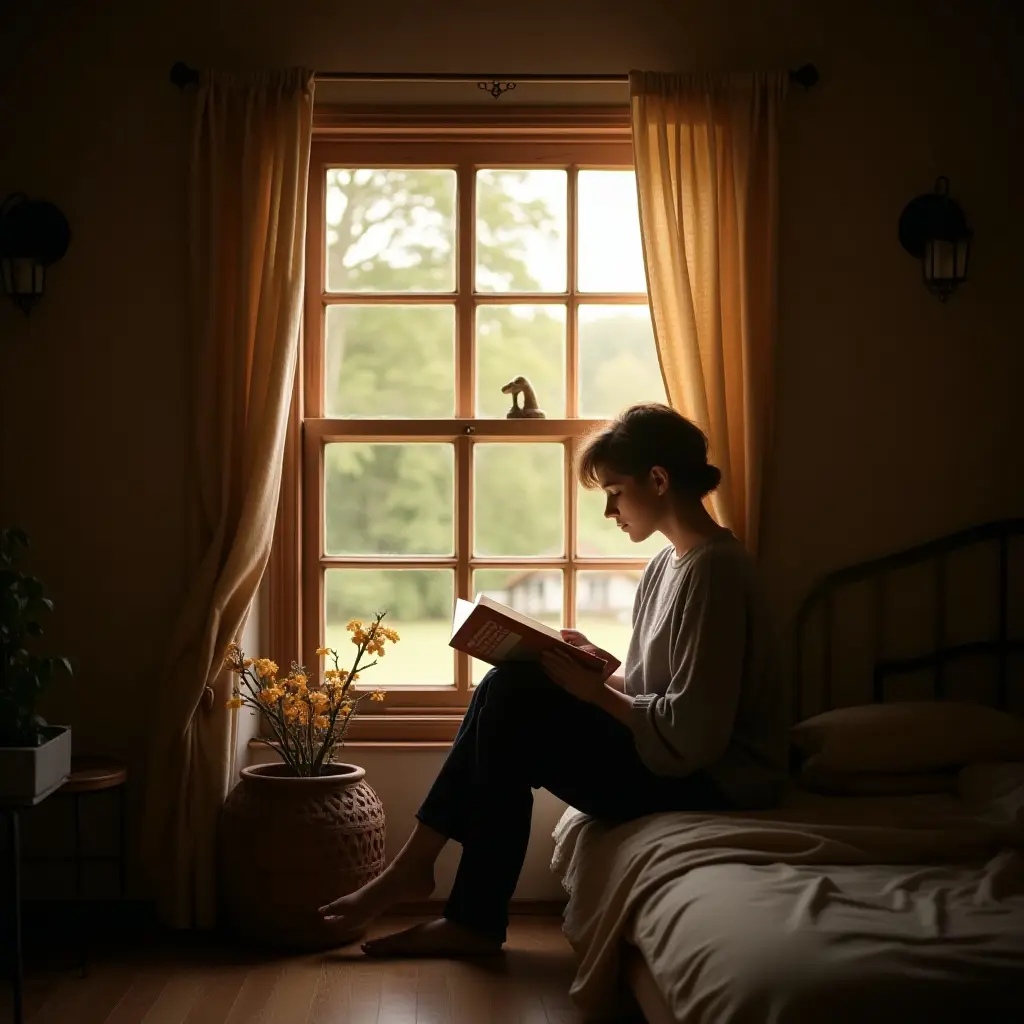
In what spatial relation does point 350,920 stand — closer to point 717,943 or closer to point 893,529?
point 717,943

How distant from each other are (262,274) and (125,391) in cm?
51

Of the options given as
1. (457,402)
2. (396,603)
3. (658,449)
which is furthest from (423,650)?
(658,449)

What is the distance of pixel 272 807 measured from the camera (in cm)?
308

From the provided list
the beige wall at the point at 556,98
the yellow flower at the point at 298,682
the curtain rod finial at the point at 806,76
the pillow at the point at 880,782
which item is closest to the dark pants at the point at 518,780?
the pillow at the point at 880,782

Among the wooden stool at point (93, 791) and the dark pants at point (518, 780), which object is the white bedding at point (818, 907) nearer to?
the dark pants at point (518, 780)

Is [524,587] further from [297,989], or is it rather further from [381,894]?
[297,989]

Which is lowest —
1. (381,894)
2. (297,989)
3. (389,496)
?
(297,989)

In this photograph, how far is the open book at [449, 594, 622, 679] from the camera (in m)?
2.62

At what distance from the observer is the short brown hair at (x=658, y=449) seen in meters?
2.79

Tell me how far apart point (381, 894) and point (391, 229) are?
1855 mm

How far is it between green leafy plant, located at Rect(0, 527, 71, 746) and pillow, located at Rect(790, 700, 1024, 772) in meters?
1.68

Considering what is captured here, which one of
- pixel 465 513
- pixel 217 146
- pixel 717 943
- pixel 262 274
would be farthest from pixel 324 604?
pixel 717 943

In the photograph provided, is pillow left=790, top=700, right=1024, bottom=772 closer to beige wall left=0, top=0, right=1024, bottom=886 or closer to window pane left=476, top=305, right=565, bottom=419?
beige wall left=0, top=0, right=1024, bottom=886

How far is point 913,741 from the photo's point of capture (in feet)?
9.38
